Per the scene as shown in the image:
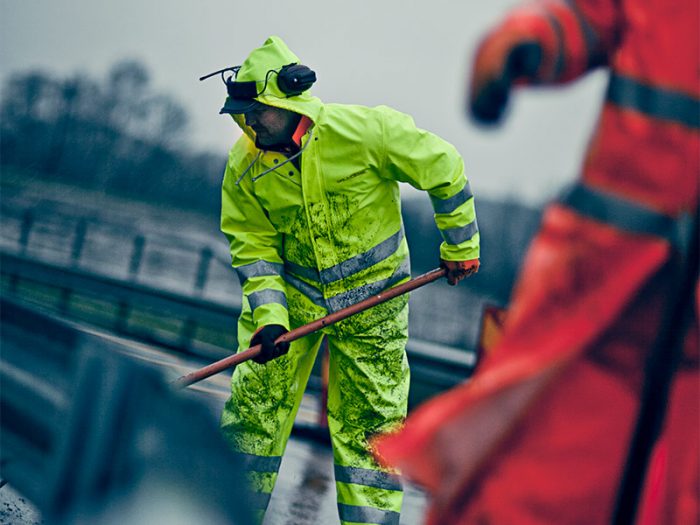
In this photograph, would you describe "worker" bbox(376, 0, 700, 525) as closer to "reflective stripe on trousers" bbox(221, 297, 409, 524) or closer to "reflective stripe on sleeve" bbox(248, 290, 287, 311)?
"reflective stripe on trousers" bbox(221, 297, 409, 524)

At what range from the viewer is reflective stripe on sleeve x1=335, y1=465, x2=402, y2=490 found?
152 inches

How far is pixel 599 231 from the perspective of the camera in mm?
2039

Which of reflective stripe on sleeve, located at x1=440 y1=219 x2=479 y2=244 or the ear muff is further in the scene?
reflective stripe on sleeve, located at x1=440 y1=219 x2=479 y2=244

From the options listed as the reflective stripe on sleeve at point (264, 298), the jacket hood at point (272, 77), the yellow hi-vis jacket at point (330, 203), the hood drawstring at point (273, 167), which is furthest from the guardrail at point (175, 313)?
the jacket hood at point (272, 77)

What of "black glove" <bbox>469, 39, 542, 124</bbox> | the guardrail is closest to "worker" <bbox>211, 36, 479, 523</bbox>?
"black glove" <bbox>469, 39, 542, 124</bbox>

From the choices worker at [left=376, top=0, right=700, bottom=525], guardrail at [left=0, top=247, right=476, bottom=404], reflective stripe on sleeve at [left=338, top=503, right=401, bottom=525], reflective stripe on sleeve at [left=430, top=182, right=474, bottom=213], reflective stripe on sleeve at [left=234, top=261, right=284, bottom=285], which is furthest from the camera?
guardrail at [left=0, top=247, right=476, bottom=404]

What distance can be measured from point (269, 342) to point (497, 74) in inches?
79.1

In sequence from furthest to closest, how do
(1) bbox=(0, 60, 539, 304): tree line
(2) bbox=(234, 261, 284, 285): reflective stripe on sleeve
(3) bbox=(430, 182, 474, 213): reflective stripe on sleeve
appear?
(1) bbox=(0, 60, 539, 304): tree line → (2) bbox=(234, 261, 284, 285): reflective stripe on sleeve → (3) bbox=(430, 182, 474, 213): reflective stripe on sleeve

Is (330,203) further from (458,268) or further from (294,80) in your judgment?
(458,268)

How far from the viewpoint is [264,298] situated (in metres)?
3.98

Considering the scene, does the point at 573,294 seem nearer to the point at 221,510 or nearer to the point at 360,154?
the point at 221,510

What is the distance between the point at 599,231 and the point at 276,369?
2135 mm

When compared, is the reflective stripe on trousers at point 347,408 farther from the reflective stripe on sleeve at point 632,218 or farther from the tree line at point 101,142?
the tree line at point 101,142

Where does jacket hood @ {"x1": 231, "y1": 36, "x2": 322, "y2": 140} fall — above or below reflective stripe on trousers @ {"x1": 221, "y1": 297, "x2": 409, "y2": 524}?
above
